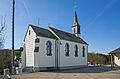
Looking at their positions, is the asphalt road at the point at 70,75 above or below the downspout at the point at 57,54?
below

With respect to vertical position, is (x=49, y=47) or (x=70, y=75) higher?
(x=49, y=47)

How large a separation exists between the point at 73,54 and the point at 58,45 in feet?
17.2

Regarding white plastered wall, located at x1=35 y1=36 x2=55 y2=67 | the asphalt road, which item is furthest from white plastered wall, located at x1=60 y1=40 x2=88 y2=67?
the asphalt road

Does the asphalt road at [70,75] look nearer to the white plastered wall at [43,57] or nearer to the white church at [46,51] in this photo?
the white plastered wall at [43,57]

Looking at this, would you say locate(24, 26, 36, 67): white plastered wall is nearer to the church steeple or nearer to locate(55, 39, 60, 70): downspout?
locate(55, 39, 60, 70): downspout

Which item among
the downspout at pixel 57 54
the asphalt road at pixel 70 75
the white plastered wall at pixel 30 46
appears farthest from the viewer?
the downspout at pixel 57 54

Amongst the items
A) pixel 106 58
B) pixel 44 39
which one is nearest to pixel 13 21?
pixel 44 39

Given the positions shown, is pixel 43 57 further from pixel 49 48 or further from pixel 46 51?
pixel 49 48

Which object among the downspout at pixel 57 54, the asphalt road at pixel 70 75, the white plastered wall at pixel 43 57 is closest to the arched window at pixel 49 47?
the white plastered wall at pixel 43 57

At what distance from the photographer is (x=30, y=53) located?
19.7 metres

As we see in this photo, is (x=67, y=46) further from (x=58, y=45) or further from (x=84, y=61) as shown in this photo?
(x=84, y=61)

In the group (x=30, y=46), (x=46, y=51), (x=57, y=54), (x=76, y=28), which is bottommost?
(x=57, y=54)

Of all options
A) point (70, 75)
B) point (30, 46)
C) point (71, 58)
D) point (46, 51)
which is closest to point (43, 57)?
point (46, 51)

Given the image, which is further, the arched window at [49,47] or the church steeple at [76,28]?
the church steeple at [76,28]
